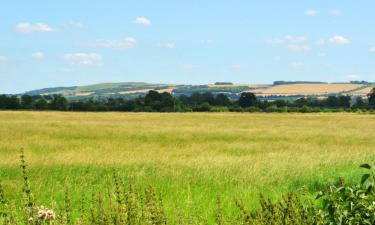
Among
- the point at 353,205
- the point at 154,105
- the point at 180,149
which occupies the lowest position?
the point at 154,105

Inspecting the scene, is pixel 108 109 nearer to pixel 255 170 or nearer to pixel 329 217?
pixel 255 170

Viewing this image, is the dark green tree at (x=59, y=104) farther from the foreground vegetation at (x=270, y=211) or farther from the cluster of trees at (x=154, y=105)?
the foreground vegetation at (x=270, y=211)

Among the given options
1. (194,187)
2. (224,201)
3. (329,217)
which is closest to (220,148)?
(194,187)

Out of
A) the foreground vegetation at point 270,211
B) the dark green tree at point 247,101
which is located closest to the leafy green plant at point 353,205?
the foreground vegetation at point 270,211

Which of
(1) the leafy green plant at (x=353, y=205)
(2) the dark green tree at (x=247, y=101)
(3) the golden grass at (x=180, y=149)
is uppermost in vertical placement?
(1) the leafy green plant at (x=353, y=205)

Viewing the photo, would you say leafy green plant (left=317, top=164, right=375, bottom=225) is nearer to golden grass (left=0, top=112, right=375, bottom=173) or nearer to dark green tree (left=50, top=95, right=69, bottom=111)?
golden grass (left=0, top=112, right=375, bottom=173)

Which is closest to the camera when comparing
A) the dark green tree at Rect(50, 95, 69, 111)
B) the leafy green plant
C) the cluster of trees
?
the leafy green plant

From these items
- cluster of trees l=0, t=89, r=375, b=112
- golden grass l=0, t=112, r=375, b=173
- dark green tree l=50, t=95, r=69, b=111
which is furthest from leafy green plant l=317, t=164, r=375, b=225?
dark green tree l=50, t=95, r=69, b=111

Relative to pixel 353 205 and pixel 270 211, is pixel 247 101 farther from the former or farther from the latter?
pixel 270 211

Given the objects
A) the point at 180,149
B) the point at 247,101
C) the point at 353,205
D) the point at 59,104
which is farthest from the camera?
the point at 247,101

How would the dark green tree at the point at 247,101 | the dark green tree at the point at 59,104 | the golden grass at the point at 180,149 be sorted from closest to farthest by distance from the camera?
the golden grass at the point at 180,149, the dark green tree at the point at 59,104, the dark green tree at the point at 247,101

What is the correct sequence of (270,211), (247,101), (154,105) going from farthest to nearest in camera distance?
(247,101), (154,105), (270,211)

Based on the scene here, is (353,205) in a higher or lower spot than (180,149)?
higher

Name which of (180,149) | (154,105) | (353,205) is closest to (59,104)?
(154,105)
